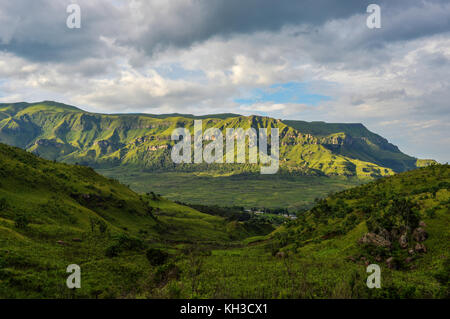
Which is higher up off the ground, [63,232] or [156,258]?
[63,232]

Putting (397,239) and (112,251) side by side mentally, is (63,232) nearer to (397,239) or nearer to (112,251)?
(112,251)

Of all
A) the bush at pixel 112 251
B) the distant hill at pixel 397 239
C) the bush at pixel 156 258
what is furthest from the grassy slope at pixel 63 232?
the distant hill at pixel 397 239

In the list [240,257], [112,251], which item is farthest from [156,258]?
[240,257]

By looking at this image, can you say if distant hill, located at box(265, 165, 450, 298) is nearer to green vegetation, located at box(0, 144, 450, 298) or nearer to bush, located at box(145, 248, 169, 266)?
green vegetation, located at box(0, 144, 450, 298)

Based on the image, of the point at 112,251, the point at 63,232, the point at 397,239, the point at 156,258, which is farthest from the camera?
the point at 63,232

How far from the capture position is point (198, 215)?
188 meters

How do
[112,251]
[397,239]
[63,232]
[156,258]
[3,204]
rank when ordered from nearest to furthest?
[397,239]
[112,251]
[156,258]
[63,232]
[3,204]

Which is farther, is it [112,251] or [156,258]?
[156,258]

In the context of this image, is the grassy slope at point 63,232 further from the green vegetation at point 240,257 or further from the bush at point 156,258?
the bush at point 156,258

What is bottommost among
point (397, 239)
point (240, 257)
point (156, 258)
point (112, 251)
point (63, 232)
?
point (240, 257)

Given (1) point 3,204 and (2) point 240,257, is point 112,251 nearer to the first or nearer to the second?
(2) point 240,257

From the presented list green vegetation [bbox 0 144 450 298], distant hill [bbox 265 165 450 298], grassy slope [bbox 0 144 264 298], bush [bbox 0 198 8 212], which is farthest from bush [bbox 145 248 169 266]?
bush [bbox 0 198 8 212]

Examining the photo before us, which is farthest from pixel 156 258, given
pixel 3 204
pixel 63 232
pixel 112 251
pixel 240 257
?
pixel 3 204
